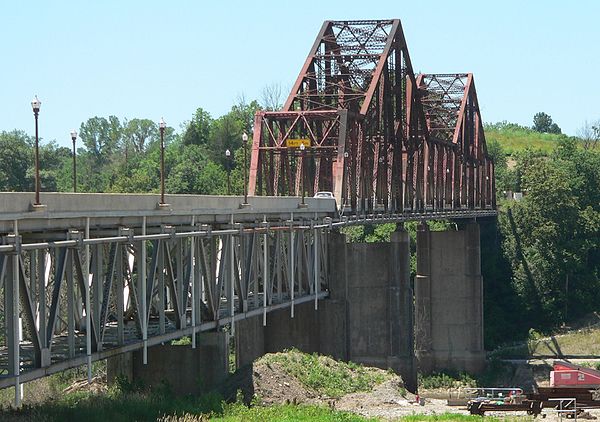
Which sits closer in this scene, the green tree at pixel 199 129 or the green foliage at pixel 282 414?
the green foliage at pixel 282 414

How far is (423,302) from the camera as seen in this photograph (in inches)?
3962

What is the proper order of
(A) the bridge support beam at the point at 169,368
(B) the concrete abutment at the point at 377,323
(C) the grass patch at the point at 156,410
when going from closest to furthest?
(C) the grass patch at the point at 156,410 → (A) the bridge support beam at the point at 169,368 → (B) the concrete abutment at the point at 377,323

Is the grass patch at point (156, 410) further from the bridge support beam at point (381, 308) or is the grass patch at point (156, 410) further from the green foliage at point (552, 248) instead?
the green foliage at point (552, 248)

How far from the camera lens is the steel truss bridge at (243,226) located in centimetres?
3425

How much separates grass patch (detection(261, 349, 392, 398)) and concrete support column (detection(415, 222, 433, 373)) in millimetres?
35222

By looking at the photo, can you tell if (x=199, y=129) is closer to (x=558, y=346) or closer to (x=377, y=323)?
(x=558, y=346)

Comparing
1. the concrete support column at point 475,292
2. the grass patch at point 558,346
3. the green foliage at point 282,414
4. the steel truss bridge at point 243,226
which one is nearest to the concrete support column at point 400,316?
the steel truss bridge at point 243,226

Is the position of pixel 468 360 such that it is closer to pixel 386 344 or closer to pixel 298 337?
pixel 386 344

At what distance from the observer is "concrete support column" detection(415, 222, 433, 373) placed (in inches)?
3920

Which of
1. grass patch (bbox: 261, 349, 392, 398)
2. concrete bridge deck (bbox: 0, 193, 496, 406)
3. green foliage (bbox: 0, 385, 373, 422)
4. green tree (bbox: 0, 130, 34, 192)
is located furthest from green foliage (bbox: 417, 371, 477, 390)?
green tree (bbox: 0, 130, 34, 192)

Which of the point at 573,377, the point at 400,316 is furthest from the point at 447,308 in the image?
the point at 573,377

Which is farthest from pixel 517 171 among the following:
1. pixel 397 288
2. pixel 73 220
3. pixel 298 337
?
pixel 73 220

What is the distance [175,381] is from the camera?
4625 cm

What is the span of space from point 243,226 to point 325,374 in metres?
10.1
